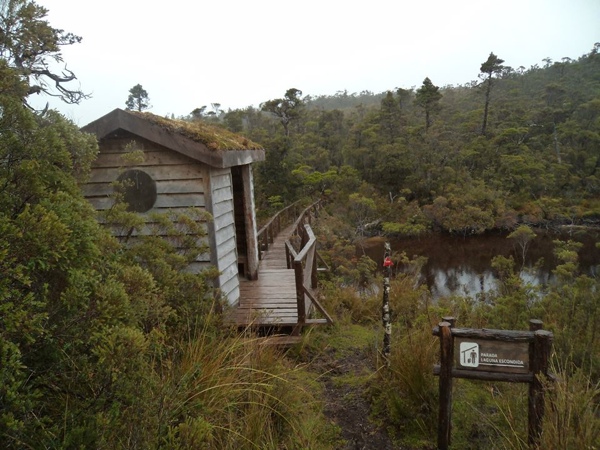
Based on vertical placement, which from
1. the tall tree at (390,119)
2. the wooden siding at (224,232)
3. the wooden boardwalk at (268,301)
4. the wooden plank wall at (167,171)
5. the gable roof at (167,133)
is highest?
the tall tree at (390,119)

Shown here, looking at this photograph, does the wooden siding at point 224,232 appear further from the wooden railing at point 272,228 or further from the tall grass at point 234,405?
the wooden railing at point 272,228

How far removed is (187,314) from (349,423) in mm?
1826

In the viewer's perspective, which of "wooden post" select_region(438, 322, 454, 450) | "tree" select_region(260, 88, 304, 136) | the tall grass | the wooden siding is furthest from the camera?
"tree" select_region(260, 88, 304, 136)

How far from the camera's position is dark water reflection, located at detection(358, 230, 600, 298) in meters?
15.5

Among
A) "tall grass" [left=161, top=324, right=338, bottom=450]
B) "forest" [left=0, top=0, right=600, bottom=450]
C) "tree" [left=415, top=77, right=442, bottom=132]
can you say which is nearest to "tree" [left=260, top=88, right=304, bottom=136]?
"tree" [left=415, top=77, right=442, bottom=132]

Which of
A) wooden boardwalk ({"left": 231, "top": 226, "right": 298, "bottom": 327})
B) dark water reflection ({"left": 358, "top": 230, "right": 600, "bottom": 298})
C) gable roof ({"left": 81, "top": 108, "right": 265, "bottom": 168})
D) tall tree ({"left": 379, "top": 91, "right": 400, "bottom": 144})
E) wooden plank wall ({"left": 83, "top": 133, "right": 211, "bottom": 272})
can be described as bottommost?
dark water reflection ({"left": 358, "top": 230, "right": 600, "bottom": 298})

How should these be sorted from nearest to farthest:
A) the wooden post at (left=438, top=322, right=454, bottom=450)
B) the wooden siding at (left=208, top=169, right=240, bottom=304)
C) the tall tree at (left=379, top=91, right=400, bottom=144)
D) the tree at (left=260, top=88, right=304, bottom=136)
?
the wooden post at (left=438, top=322, right=454, bottom=450) < the wooden siding at (left=208, top=169, right=240, bottom=304) < the tree at (left=260, top=88, right=304, bottom=136) < the tall tree at (left=379, top=91, right=400, bottom=144)

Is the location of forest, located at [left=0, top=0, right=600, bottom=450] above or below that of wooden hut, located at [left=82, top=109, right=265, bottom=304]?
below

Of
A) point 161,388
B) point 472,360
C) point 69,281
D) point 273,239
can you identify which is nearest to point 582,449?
point 472,360

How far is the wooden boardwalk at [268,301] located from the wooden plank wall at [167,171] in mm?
920

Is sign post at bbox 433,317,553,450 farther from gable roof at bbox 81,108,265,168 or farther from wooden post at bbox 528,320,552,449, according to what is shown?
gable roof at bbox 81,108,265,168

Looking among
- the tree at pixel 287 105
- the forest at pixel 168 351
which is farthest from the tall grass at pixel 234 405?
the tree at pixel 287 105

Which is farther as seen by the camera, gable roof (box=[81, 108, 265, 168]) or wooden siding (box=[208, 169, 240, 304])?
wooden siding (box=[208, 169, 240, 304])

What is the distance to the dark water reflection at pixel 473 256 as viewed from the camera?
1548 centimetres
